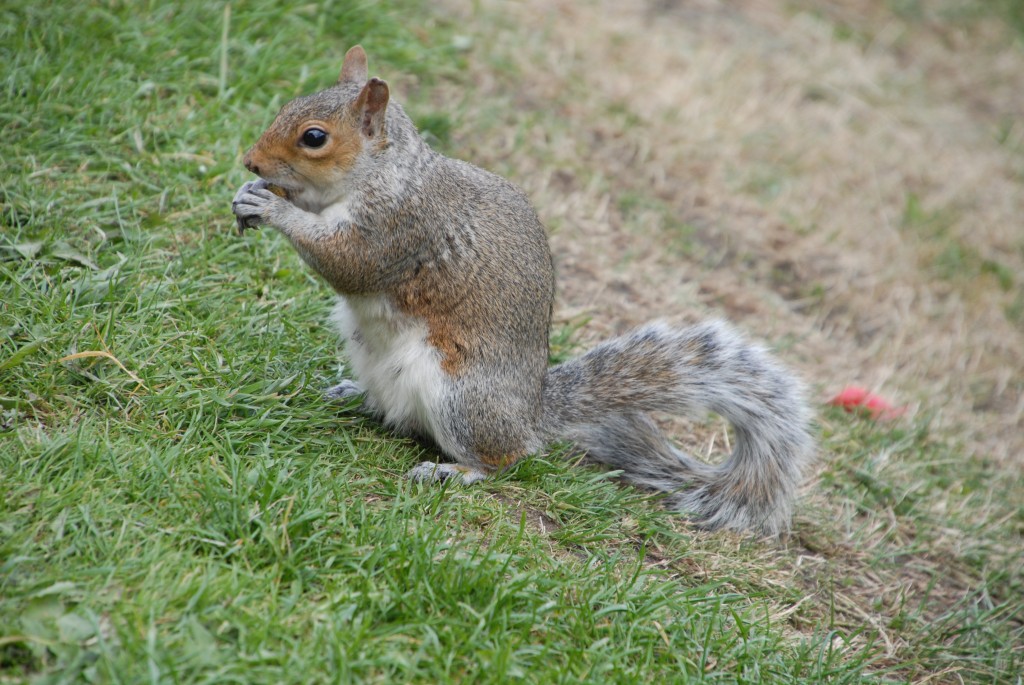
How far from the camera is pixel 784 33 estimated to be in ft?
22.2

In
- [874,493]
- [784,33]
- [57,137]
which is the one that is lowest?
[874,493]

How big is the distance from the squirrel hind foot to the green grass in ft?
0.16

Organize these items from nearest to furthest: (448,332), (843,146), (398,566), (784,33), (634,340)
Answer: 1. (398,566)
2. (448,332)
3. (634,340)
4. (843,146)
5. (784,33)

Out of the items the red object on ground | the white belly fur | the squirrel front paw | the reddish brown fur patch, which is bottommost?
the red object on ground

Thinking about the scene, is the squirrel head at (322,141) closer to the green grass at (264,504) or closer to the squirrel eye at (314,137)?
the squirrel eye at (314,137)

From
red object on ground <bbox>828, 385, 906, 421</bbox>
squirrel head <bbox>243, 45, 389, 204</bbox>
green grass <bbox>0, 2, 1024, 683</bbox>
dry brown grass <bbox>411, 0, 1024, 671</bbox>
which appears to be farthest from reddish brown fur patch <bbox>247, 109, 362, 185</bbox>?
red object on ground <bbox>828, 385, 906, 421</bbox>

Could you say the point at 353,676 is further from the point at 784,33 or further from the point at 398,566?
the point at 784,33

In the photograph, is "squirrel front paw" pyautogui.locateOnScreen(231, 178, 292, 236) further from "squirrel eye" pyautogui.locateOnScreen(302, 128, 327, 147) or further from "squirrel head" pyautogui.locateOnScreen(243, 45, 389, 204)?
"squirrel eye" pyautogui.locateOnScreen(302, 128, 327, 147)

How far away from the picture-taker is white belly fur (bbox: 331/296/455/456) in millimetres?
2814

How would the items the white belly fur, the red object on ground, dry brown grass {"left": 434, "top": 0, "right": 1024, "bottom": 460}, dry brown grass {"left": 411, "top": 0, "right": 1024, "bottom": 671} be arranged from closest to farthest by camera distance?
the white belly fur, dry brown grass {"left": 411, "top": 0, "right": 1024, "bottom": 671}, the red object on ground, dry brown grass {"left": 434, "top": 0, "right": 1024, "bottom": 460}

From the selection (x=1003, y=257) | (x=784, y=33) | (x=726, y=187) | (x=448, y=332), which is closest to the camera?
(x=448, y=332)

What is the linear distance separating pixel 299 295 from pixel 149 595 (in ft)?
4.75

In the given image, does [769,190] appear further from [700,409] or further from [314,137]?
[314,137]

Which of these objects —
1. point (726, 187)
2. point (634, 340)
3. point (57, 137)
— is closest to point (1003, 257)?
point (726, 187)
